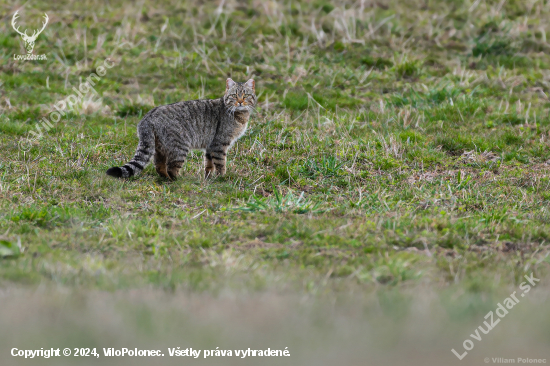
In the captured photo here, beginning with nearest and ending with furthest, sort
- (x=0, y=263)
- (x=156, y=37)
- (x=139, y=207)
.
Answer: (x=0, y=263) → (x=139, y=207) → (x=156, y=37)

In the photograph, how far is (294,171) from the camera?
9.05 m

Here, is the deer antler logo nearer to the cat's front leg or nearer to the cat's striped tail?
the cat's striped tail

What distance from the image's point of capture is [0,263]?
18.4 feet

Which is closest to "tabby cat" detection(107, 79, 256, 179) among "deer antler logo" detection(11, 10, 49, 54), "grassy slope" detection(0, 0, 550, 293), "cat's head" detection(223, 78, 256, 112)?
"cat's head" detection(223, 78, 256, 112)

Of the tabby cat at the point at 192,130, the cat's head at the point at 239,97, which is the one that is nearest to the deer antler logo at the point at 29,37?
the tabby cat at the point at 192,130

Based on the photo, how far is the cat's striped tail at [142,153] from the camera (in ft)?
26.5

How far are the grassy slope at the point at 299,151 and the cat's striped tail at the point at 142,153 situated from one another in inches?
10.8

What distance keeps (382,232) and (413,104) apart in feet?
18.7

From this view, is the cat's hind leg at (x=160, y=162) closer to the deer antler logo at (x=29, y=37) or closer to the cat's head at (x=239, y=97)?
the cat's head at (x=239, y=97)

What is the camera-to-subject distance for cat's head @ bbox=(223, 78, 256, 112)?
9141mm

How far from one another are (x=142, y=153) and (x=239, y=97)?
1.79 meters

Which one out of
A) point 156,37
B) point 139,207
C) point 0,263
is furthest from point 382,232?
point 156,37

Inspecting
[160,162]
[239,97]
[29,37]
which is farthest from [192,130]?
[29,37]

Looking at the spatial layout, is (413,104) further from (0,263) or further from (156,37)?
(0,263)
